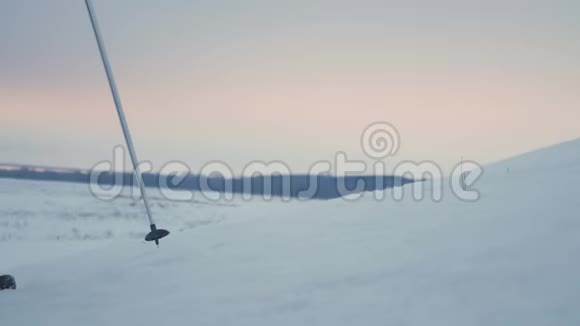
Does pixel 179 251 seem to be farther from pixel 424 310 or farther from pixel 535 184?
pixel 535 184

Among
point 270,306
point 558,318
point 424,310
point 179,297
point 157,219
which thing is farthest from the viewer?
point 157,219

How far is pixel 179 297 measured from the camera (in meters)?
3.48

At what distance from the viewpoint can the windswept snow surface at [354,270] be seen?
279cm

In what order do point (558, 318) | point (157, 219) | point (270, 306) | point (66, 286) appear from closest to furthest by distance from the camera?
point (558, 318) < point (270, 306) < point (66, 286) < point (157, 219)

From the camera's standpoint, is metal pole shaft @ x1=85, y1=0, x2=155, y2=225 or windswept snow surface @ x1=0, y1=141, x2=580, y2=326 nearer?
windswept snow surface @ x1=0, y1=141, x2=580, y2=326

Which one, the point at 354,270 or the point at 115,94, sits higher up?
the point at 115,94

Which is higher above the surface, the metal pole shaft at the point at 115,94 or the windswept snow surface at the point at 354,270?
the metal pole shaft at the point at 115,94

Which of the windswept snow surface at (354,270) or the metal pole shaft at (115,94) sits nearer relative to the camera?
the windswept snow surface at (354,270)

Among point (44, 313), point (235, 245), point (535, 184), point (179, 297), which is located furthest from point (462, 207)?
point (44, 313)

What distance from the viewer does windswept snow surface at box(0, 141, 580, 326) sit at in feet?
9.16

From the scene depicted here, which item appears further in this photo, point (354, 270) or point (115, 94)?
point (115, 94)

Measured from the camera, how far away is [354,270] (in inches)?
139

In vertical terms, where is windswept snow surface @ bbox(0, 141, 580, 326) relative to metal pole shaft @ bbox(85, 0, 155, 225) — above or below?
below

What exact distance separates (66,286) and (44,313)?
0.76 metres
